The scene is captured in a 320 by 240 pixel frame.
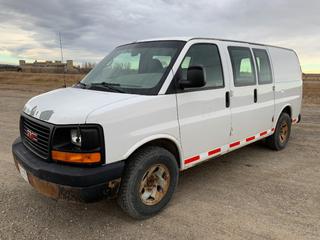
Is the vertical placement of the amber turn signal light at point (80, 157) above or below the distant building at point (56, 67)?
below

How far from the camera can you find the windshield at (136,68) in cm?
352

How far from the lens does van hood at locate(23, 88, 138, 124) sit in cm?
288

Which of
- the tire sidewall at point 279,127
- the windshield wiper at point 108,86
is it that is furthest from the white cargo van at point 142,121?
the tire sidewall at point 279,127

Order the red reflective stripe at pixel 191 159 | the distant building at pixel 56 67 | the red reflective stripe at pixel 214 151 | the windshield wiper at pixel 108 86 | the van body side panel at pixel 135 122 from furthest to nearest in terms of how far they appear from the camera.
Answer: the distant building at pixel 56 67 < the red reflective stripe at pixel 214 151 < the red reflective stripe at pixel 191 159 < the windshield wiper at pixel 108 86 < the van body side panel at pixel 135 122

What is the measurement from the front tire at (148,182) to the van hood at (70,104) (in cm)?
70

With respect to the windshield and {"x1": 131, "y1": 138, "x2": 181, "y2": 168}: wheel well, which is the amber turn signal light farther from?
the windshield

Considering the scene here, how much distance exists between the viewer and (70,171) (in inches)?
112

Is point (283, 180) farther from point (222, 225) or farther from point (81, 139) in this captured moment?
point (81, 139)

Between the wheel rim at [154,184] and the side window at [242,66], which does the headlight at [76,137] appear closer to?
the wheel rim at [154,184]

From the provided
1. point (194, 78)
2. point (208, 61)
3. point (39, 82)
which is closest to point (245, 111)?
point (208, 61)

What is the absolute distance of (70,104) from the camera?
3127 millimetres

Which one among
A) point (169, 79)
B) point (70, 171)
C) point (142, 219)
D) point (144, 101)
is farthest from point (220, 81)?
point (70, 171)

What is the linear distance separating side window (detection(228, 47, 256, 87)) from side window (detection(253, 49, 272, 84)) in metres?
0.23

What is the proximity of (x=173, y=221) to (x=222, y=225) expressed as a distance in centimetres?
56
